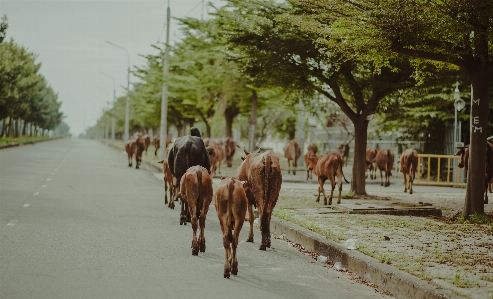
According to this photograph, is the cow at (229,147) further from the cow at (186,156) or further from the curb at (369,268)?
the curb at (369,268)

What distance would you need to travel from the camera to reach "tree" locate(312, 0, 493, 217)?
10.9 metres

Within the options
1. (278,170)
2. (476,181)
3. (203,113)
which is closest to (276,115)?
(203,113)

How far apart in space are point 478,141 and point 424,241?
151 inches

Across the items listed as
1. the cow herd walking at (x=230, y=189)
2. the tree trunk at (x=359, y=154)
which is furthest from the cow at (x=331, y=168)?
the tree trunk at (x=359, y=154)

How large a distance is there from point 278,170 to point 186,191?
1.58m

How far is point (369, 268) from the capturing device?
761 cm

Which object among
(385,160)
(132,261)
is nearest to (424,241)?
(132,261)

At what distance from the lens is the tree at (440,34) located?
10.9 m

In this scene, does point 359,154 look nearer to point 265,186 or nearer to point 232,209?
point 265,186

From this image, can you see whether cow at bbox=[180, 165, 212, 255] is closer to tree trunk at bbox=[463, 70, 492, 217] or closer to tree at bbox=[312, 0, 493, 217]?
tree at bbox=[312, 0, 493, 217]

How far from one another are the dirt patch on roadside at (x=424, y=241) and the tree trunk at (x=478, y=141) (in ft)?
1.59

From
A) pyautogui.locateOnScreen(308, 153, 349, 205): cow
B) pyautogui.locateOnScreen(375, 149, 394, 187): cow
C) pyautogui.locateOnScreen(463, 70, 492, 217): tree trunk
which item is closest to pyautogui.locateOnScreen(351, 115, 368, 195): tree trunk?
pyautogui.locateOnScreen(308, 153, 349, 205): cow

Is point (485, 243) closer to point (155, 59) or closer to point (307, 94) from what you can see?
point (307, 94)

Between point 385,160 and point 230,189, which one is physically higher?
point 385,160
